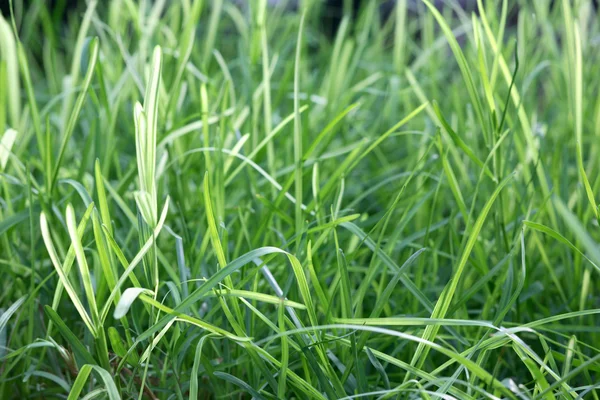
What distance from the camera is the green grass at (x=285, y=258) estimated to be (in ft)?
Answer: 1.43

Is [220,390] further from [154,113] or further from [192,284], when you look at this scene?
[154,113]

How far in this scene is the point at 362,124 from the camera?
1.09 metres

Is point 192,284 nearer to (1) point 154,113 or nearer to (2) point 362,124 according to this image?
(1) point 154,113

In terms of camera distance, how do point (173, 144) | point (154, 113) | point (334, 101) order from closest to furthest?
point (154, 113) → point (173, 144) → point (334, 101)

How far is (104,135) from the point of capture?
78 centimetres

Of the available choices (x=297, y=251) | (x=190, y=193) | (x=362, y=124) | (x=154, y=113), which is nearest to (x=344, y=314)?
(x=297, y=251)

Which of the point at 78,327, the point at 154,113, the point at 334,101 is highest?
the point at 154,113

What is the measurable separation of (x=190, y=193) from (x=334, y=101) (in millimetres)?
302

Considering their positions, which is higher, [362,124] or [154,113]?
[154,113]

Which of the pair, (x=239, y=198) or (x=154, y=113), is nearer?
(x=154, y=113)

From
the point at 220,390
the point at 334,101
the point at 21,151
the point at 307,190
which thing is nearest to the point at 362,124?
the point at 334,101

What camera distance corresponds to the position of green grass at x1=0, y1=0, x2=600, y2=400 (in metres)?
0.44

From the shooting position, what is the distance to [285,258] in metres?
0.59

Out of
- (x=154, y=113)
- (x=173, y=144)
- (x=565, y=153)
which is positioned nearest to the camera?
(x=154, y=113)
